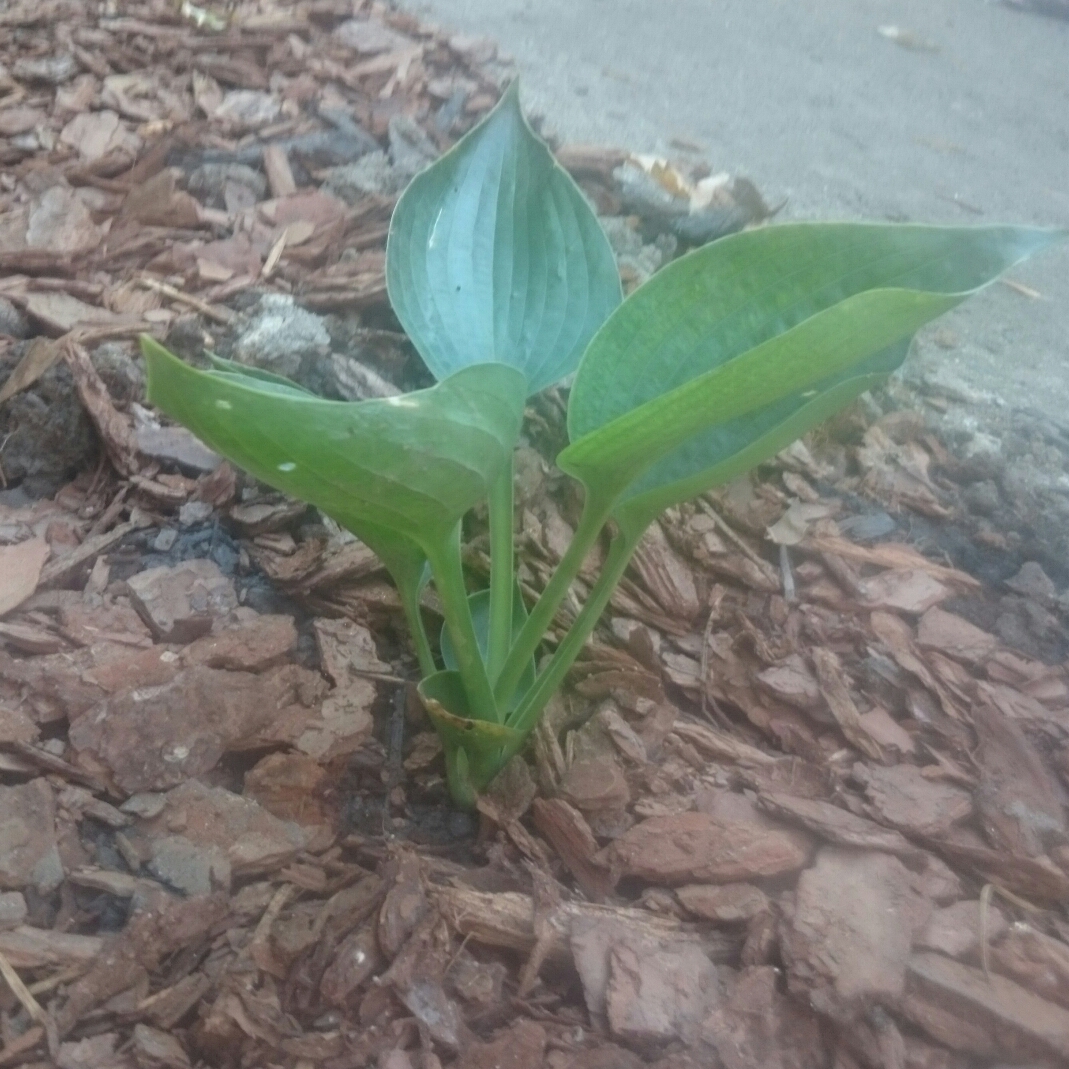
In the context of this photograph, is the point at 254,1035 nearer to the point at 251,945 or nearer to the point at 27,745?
the point at 251,945

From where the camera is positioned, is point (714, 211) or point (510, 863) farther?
point (714, 211)

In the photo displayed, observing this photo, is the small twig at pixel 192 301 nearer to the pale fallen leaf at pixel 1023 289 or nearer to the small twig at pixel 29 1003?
the small twig at pixel 29 1003

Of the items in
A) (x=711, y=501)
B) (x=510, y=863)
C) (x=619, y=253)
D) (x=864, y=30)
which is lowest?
(x=510, y=863)

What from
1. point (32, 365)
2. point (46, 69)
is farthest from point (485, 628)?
point (46, 69)

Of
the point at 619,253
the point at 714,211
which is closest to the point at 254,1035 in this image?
the point at 619,253

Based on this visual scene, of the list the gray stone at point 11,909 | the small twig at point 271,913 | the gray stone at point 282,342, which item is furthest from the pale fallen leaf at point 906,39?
the gray stone at point 11,909

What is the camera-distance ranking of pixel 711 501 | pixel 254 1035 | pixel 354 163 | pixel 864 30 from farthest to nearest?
pixel 864 30, pixel 354 163, pixel 711 501, pixel 254 1035

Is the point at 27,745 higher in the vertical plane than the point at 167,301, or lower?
lower

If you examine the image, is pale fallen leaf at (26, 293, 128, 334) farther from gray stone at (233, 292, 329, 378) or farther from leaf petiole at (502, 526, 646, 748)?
leaf petiole at (502, 526, 646, 748)
